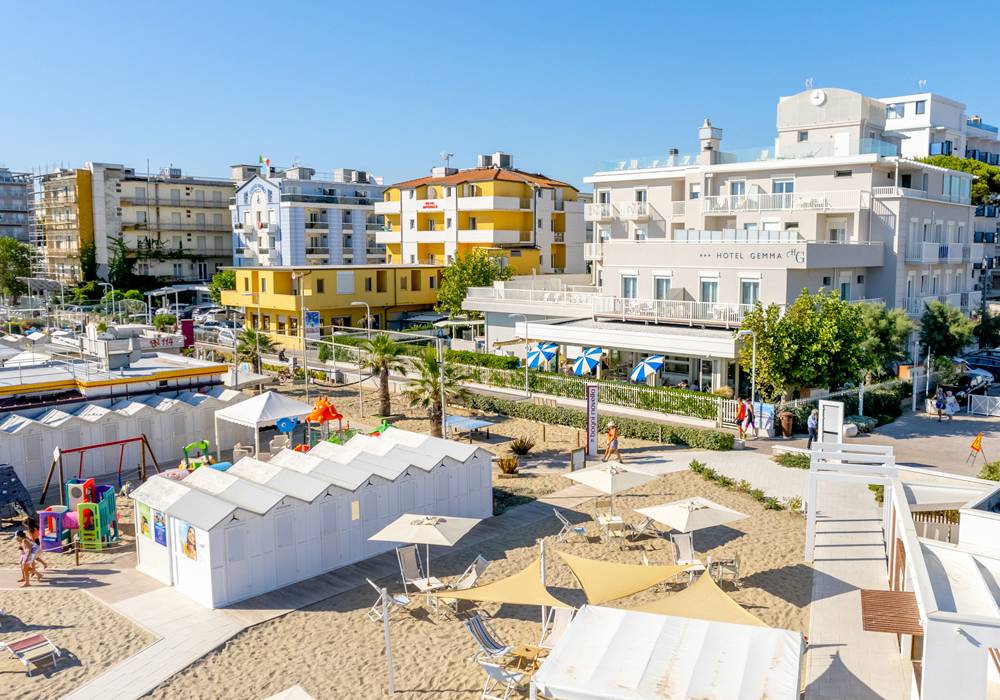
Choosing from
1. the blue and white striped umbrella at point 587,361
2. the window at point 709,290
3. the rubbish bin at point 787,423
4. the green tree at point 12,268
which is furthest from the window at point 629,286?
the green tree at point 12,268

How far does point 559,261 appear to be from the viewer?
2724 inches

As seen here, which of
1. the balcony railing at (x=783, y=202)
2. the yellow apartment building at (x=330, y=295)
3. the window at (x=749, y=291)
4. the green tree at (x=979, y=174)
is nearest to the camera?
the window at (x=749, y=291)

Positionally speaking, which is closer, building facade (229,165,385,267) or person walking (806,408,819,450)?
person walking (806,408,819,450)

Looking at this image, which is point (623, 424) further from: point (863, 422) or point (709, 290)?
point (709, 290)

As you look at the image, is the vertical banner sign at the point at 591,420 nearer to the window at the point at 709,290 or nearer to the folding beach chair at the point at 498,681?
the window at the point at 709,290

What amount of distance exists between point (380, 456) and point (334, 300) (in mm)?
36799

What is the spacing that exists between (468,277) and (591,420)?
25521 mm

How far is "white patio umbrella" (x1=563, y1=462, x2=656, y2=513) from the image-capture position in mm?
20891

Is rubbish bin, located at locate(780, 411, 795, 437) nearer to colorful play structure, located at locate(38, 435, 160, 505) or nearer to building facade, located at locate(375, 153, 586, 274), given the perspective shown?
colorful play structure, located at locate(38, 435, 160, 505)

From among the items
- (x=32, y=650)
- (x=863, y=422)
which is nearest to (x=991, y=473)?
(x=863, y=422)

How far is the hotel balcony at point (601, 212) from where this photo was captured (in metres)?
50.0

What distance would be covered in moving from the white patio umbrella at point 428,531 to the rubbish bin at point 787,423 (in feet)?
53.3

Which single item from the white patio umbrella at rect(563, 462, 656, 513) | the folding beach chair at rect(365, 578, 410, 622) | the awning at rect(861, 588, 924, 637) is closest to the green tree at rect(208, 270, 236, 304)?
the white patio umbrella at rect(563, 462, 656, 513)

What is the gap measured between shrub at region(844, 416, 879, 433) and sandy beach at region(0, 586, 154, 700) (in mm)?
24523
